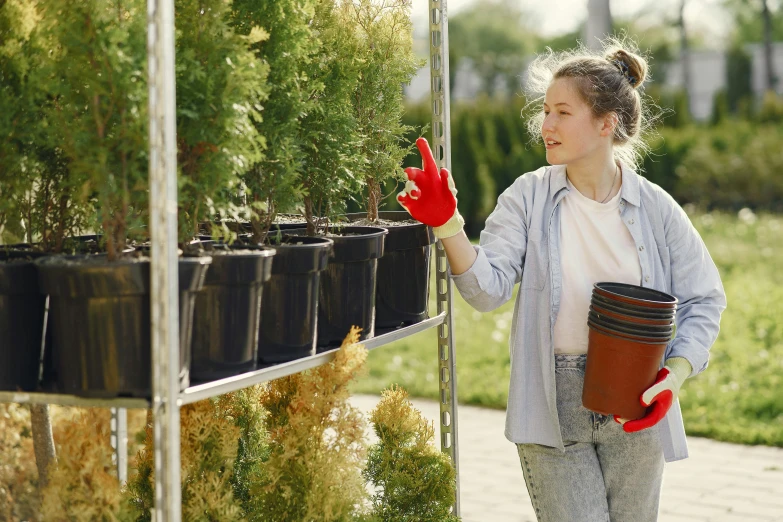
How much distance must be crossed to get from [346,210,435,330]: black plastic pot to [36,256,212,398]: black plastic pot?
0.90m

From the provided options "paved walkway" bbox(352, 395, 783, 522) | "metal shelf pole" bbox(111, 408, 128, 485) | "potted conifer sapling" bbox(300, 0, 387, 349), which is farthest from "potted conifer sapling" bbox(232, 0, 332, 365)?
"paved walkway" bbox(352, 395, 783, 522)

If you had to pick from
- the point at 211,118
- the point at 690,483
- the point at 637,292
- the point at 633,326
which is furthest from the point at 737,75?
the point at 211,118

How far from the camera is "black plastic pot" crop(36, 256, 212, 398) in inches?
67.1

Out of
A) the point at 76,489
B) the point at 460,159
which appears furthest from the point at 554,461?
the point at 460,159

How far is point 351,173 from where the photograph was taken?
2.43 metres

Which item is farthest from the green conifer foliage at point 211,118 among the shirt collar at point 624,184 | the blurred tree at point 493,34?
the blurred tree at point 493,34

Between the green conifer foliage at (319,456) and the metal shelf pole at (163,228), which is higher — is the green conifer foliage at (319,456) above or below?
below

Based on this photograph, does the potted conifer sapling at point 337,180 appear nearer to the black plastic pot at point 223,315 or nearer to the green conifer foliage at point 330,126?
the green conifer foliage at point 330,126

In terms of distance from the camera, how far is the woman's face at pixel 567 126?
259 centimetres

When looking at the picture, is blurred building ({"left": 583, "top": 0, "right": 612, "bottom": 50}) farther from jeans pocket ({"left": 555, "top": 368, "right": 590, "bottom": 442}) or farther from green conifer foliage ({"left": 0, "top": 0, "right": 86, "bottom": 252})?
green conifer foliage ({"left": 0, "top": 0, "right": 86, "bottom": 252})

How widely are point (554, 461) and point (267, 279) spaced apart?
3.28ft

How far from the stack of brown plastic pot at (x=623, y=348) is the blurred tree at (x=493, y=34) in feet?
120

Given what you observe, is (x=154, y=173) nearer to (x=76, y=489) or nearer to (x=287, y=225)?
(x=76, y=489)

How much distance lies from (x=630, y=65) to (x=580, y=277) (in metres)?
0.62
